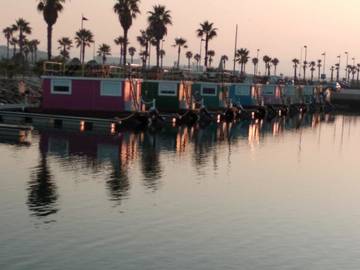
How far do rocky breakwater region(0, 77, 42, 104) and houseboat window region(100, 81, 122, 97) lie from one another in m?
14.1

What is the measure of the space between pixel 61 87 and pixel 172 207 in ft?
114

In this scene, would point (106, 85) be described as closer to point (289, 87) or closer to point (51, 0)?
point (51, 0)

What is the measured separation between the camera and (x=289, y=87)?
10675 cm

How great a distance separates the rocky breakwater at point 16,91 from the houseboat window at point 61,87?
34.9ft

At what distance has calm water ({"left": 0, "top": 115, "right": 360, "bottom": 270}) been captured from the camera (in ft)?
58.5

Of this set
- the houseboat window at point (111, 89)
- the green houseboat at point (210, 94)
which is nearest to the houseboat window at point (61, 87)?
the houseboat window at point (111, 89)

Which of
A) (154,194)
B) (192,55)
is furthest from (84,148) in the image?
(192,55)

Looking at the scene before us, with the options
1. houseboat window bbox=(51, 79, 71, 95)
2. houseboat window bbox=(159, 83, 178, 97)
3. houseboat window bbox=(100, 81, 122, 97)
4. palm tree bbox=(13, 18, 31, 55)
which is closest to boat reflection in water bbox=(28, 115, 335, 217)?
houseboat window bbox=(100, 81, 122, 97)

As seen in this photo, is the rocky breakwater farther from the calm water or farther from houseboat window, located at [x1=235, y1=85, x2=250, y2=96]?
the calm water

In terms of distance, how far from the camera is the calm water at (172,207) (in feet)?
58.5

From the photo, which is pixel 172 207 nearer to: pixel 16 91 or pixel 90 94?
pixel 90 94

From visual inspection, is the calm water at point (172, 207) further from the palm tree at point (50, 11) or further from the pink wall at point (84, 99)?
the palm tree at point (50, 11)

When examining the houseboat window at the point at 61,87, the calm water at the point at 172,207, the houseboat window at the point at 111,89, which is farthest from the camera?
the houseboat window at the point at 61,87

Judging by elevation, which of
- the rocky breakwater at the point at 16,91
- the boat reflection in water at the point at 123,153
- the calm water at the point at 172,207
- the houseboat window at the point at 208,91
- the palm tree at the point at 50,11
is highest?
the palm tree at the point at 50,11
